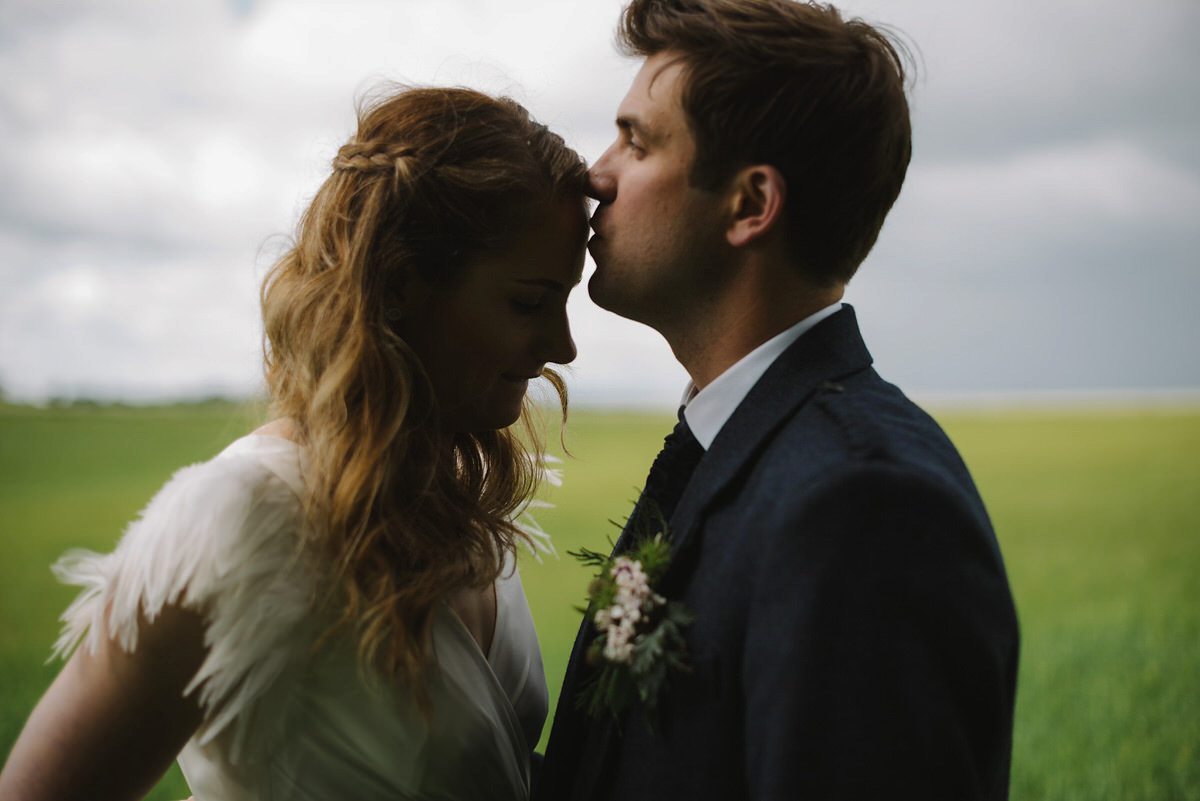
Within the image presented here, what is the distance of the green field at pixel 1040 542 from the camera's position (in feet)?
18.8

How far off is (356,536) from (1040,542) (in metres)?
13.5

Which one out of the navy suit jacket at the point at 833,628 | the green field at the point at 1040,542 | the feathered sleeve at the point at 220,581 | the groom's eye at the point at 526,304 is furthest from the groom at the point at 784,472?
the green field at the point at 1040,542

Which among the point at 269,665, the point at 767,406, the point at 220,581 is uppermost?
the point at 767,406

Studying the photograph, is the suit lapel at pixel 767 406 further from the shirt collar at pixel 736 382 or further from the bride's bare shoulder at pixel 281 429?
the bride's bare shoulder at pixel 281 429

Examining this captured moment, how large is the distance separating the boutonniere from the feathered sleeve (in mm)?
548

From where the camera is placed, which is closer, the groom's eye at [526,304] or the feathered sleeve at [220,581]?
the feathered sleeve at [220,581]

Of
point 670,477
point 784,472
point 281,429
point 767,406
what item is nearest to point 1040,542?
point 670,477

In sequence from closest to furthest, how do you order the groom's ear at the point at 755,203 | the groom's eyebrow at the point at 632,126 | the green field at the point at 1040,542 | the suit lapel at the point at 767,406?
the suit lapel at the point at 767,406 → the groom's ear at the point at 755,203 → the groom's eyebrow at the point at 632,126 → the green field at the point at 1040,542

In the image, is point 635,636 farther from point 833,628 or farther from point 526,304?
point 526,304

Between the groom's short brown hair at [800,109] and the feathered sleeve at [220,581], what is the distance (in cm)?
104

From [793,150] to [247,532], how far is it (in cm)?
122

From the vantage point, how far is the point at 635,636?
145cm

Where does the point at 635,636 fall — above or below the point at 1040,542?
above

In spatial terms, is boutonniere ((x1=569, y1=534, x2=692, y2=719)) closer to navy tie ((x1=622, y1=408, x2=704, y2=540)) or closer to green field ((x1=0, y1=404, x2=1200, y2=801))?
navy tie ((x1=622, y1=408, x2=704, y2=540))
